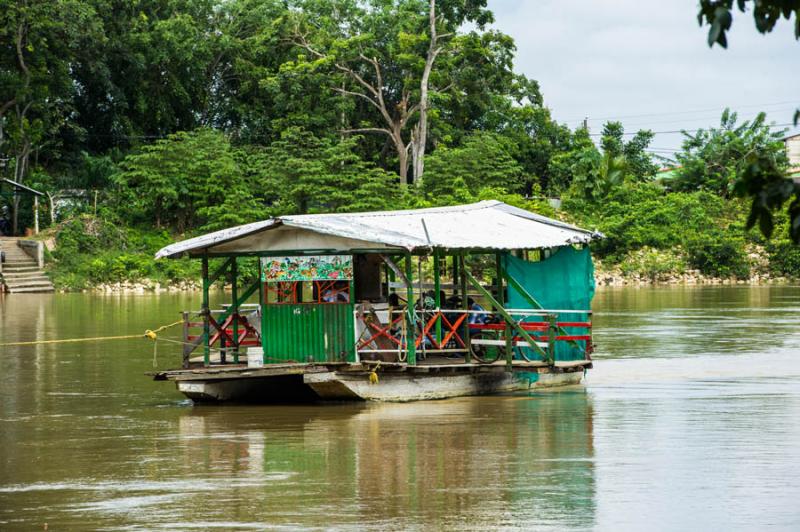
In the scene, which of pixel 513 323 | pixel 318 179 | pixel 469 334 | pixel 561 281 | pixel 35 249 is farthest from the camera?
pixel 318 179

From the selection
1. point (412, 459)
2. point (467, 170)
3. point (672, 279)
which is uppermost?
point (467, 170)

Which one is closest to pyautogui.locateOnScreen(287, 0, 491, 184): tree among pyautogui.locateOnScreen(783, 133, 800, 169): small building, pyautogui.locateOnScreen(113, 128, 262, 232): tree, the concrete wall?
pyautogui.locateOnScreen(113, 128, 262, 232): tree

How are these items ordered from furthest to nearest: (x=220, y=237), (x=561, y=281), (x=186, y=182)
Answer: (x=186, y=182), (x=561, y=281), (x=220, y=237)

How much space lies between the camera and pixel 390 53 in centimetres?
4666

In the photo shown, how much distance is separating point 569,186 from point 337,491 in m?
40.1

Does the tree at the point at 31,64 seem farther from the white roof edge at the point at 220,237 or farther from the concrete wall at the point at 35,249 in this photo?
the white roof edge at the point at 220,237

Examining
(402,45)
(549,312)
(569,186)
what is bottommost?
(549,312)

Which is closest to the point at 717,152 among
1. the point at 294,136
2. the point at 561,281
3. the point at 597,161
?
the point at 597,161

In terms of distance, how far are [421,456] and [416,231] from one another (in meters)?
3.89

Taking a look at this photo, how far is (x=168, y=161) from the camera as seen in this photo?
42.5 m

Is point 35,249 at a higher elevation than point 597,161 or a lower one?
lower

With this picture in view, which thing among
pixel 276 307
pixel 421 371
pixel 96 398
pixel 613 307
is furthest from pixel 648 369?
pixel 613 307

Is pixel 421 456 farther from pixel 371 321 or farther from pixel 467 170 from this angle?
pixel 467 170

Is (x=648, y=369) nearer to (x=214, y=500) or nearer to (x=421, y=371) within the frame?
(x=421, y=371)
